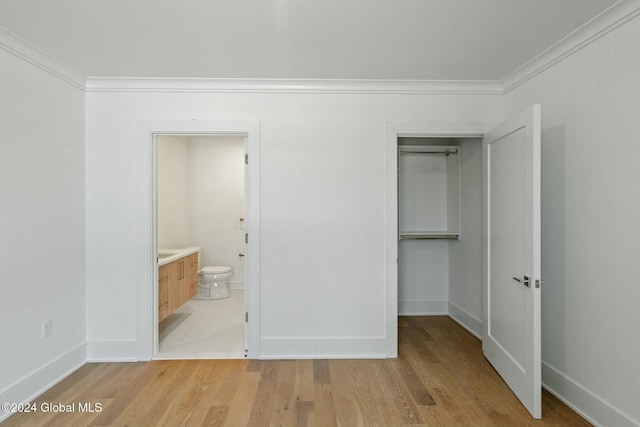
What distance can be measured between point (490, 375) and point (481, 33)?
2533mm

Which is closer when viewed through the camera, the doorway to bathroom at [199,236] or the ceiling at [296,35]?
the ceiling at [296,35]

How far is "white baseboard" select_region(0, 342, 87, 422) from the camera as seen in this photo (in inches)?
83.8

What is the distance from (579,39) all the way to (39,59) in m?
3.73

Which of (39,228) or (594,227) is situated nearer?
(594,227)

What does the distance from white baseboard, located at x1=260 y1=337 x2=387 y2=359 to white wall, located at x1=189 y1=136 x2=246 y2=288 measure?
2.69 meters

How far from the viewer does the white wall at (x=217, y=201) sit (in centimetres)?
540

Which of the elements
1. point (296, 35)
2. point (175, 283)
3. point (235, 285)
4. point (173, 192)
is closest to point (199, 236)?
point (173, 192)

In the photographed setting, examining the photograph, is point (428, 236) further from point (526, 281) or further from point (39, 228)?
point (39, 228)

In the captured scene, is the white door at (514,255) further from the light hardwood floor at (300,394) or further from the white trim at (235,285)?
the white trim at (235,285)

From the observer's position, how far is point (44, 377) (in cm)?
238

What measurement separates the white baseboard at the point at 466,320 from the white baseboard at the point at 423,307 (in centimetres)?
10

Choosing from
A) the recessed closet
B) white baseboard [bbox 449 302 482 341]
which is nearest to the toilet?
the recessed closet

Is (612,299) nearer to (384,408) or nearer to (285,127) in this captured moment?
(384,408)

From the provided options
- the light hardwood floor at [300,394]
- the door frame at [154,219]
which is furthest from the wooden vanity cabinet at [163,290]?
the light hardwood floor at [300,394]
